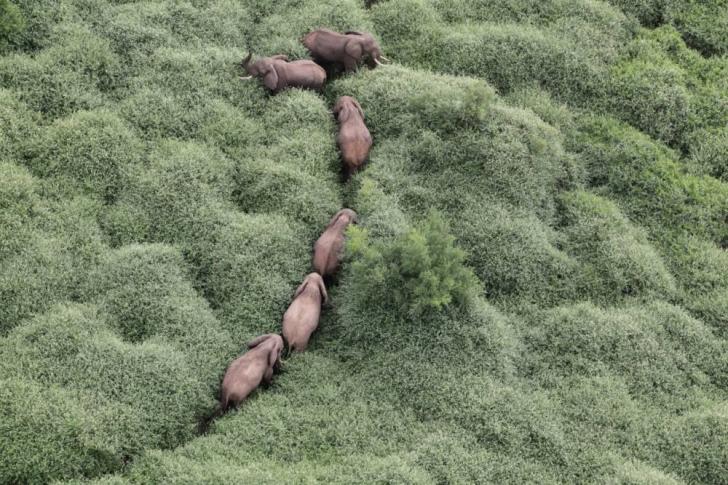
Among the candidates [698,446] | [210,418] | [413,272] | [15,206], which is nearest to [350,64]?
[413,272]

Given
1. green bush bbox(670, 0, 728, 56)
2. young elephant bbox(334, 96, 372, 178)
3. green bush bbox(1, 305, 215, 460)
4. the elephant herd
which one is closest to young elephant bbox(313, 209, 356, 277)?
the elephant herd

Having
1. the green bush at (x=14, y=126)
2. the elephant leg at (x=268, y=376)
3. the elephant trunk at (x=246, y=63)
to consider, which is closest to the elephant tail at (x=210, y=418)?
the elephant leg at (x=268, y=376)

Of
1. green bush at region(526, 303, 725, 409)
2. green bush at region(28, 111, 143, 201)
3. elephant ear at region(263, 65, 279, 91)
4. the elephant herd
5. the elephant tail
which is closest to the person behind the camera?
the elephant tail

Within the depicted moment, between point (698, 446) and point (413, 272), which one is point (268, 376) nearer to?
point (413, 272)

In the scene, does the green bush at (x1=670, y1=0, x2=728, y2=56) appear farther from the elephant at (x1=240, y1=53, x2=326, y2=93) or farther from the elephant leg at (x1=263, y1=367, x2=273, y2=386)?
the elephant leg at (x1=263, y1=367, x2=273, y2=386)

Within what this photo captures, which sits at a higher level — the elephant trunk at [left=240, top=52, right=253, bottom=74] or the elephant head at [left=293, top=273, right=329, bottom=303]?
the elephant trunk at [left=240, top=52, right=253, bottom=74]

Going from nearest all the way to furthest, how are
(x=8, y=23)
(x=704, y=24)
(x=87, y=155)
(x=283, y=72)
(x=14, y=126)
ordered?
(x=87, y=155) → (x=14, y=126) → (x=8, y=23) → (x=283, y=72) → (x=704, y=24)

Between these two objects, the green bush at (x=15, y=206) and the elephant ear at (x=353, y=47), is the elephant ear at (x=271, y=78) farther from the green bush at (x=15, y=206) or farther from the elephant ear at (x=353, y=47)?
the green bush at (x=15, y=206)
